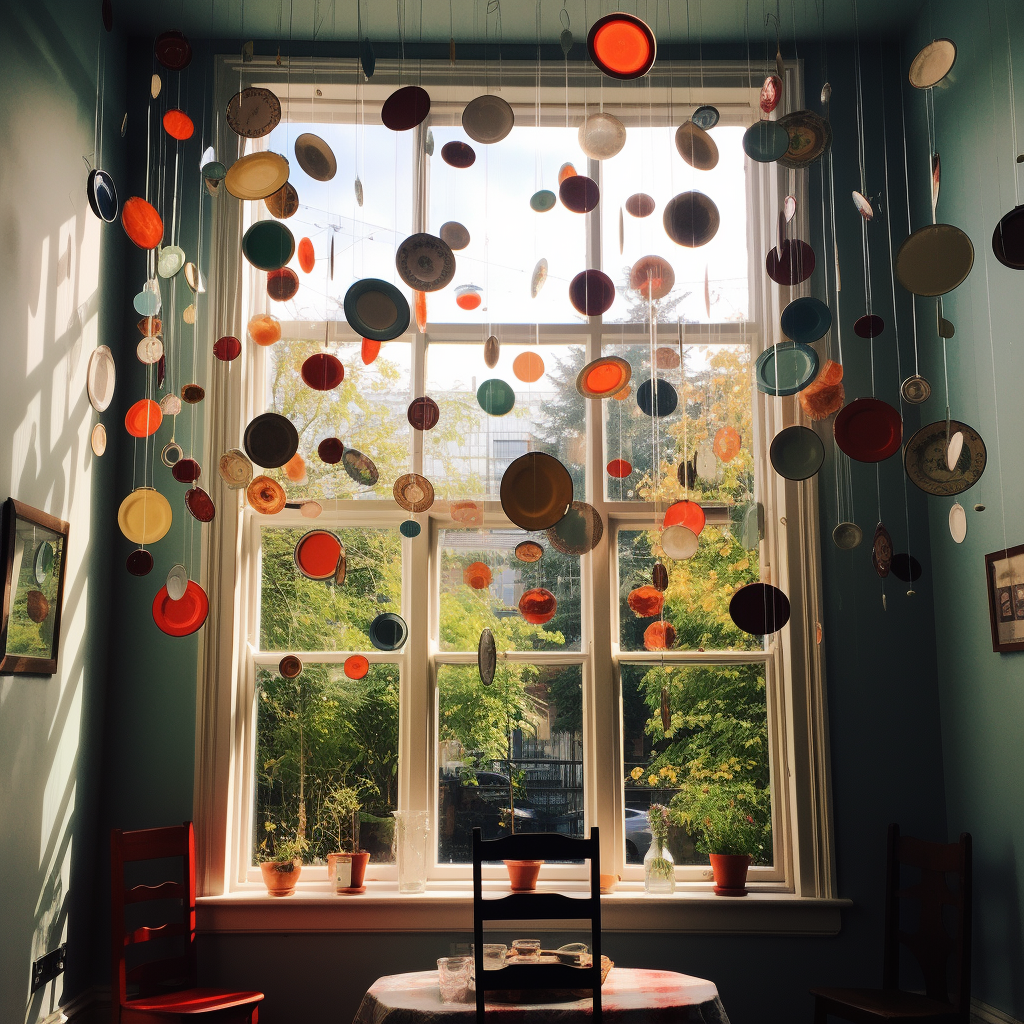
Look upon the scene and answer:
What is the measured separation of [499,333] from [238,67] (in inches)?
60.8

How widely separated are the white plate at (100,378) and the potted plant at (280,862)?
1.73 meters

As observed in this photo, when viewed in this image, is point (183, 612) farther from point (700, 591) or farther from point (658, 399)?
point (700, 591)

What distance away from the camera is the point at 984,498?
131 inches

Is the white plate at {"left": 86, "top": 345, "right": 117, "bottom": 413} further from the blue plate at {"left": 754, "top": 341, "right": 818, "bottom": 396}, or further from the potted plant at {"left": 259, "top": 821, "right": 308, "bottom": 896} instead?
the blue plate at {"left": 754, "top": 341, "right": 818, "bottom": 396}

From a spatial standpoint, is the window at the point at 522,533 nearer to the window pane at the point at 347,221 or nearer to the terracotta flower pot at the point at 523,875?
the window pane at the point at 347,221

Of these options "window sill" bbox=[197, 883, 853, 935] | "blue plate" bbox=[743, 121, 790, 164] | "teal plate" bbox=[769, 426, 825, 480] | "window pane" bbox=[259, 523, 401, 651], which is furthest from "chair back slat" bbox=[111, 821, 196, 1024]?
"blue plate" bbox=[743, 121, 790, 164]

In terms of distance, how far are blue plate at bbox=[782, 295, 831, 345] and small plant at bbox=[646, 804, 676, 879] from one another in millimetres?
1834

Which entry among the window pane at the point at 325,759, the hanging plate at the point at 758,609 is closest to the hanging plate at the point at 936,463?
the hanging plate at the point at 758,609

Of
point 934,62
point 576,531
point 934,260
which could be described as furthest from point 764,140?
point 576,531

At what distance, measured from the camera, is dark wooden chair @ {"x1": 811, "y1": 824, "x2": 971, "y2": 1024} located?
3000mm

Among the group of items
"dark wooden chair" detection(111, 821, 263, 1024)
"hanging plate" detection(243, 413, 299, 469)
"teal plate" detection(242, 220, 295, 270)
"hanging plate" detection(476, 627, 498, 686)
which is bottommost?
"dark wooden chair" detection(111, 821, 263, 1024)

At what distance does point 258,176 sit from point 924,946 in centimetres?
332

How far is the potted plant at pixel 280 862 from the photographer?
3594 mm

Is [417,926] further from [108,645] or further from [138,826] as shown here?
[108,645]
